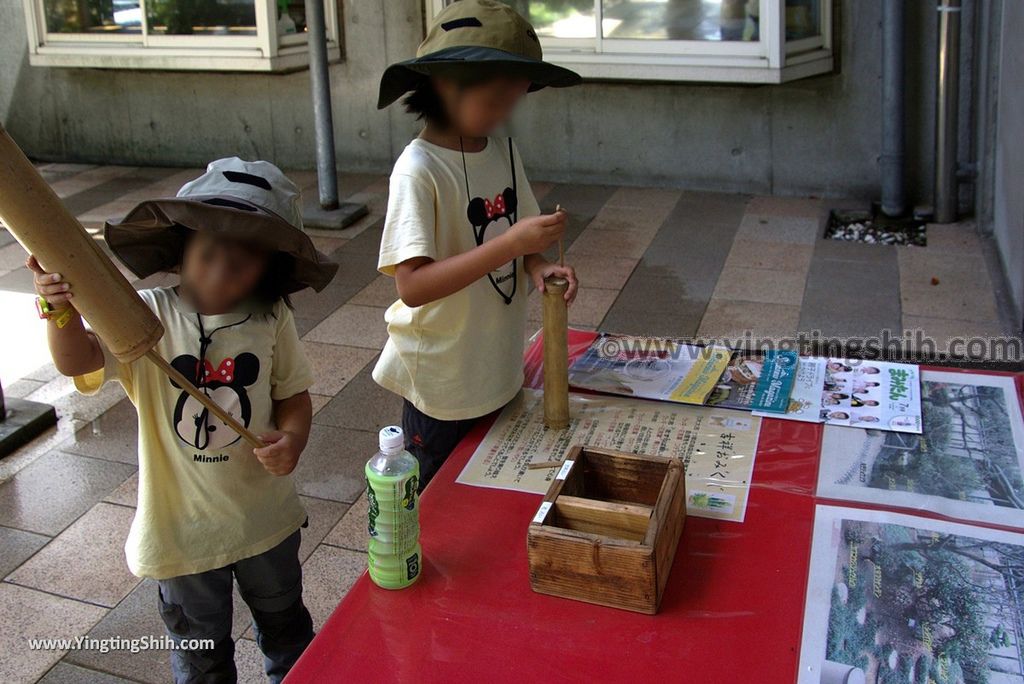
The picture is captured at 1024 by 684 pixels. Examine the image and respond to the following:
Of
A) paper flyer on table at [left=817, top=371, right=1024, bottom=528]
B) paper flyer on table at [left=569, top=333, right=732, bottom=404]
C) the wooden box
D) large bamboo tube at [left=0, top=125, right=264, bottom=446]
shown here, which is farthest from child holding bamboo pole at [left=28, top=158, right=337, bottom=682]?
paper flyer on table at [left=817, top=371, right=1024, bottom=528]

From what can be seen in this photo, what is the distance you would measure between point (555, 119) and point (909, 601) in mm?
6106

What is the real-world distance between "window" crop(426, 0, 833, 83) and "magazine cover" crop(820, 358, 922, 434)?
13.9 ft

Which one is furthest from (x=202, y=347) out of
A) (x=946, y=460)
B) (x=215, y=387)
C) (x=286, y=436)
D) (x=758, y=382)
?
(x=946, y=460)

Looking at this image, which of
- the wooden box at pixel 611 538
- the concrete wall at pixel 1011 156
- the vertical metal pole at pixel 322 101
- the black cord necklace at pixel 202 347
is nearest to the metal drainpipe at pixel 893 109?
the concrete wall at pixel 1011 156

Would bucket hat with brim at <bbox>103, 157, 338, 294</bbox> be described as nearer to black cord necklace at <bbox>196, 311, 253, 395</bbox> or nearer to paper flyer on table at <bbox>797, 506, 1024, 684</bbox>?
black cord necklace at <bbox>196, 311, 253, 395</bbox>

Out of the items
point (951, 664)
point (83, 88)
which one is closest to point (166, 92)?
point (83, 88)

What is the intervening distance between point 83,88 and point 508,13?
7.43 metres

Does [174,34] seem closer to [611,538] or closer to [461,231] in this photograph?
[461,231]

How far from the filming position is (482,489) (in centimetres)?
195

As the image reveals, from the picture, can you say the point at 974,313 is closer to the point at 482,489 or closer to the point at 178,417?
the point at 482,489

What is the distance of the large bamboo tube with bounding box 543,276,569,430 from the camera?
83.0 inches

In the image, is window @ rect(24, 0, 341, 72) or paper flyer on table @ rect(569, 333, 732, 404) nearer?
paper flyer on table @ rect(569, 333, 732, 404)

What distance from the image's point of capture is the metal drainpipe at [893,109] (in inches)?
237

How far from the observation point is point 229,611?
2.20 m
